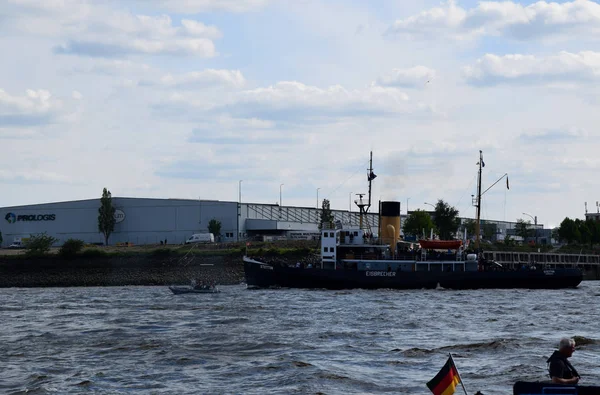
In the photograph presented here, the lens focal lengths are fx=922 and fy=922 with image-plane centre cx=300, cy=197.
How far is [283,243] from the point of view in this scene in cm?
12556

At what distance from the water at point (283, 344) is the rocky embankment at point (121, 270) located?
4345 cm

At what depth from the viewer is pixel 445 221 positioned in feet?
520

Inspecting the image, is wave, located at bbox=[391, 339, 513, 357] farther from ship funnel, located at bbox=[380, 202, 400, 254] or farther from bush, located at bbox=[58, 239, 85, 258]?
bush, located at bbox=[58, 239, 85, 258]

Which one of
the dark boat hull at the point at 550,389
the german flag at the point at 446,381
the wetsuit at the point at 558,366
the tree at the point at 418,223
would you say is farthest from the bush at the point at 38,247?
the dark boat hull at the point at 550,389

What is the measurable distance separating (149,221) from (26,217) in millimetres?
21178

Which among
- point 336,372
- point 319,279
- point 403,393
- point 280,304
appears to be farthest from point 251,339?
point 319,279

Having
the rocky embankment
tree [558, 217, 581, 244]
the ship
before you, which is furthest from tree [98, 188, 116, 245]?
tree [558, 217, 581, 244]

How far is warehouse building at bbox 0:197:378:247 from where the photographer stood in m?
138

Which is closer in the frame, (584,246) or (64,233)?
(64,233)

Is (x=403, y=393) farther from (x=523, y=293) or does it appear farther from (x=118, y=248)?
(x=118, y=248)

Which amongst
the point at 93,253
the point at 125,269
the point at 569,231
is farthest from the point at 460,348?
the point at 569,231

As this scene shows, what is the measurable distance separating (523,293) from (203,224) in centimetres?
6701

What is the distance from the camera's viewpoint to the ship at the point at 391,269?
86000 mm

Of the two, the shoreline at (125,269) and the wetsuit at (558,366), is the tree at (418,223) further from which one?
the wetsuit at (558,366)
